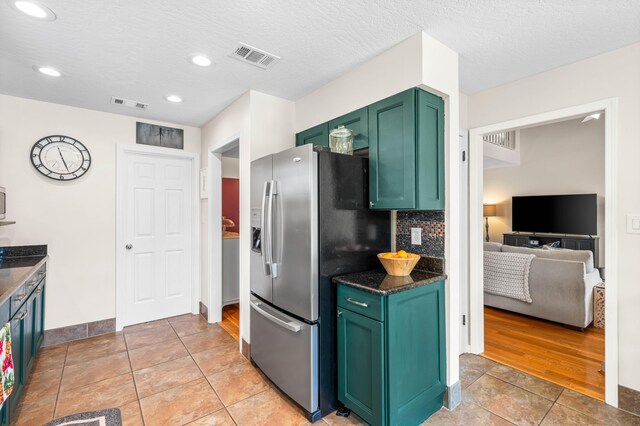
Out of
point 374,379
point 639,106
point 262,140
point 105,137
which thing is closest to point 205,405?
point 374,379

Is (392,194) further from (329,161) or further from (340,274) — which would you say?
(340,274)

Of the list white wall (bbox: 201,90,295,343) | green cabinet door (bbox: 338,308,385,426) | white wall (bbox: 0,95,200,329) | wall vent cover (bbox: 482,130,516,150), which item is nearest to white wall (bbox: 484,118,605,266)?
wall vent cover (bbox: 482,130,516,150)

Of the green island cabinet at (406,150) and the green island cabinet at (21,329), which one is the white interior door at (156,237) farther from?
the green island cabinet at (406,150)

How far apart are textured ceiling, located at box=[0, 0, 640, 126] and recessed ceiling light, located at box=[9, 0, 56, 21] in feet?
0.14

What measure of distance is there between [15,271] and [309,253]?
7.02 ft

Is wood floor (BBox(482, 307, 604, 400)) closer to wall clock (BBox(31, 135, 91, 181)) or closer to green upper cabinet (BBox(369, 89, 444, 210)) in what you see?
green upper cabinet (BBox(369, 89, 444, 210))

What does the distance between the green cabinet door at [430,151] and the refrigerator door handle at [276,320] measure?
1.13m

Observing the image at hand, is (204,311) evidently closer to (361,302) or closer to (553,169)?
(361,302)

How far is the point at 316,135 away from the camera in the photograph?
286 centimetres

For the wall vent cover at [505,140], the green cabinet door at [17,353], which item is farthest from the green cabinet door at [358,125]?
the wall vent cover at [505,140]

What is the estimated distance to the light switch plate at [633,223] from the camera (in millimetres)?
2057

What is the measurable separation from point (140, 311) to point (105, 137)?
209 cm

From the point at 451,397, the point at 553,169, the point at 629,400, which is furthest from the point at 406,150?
the point at 553,169

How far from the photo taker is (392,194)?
2131 mm
